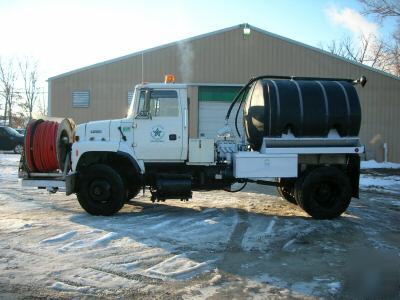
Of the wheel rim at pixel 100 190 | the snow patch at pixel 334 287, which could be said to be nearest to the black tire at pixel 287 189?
the wheel rim at pixel 100 190

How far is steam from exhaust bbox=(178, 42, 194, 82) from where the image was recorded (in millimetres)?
23766

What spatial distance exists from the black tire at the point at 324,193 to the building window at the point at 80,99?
608 inches

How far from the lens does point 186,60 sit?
24.0m

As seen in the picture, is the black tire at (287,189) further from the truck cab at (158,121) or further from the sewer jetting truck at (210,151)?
the truck cab at (158,121)

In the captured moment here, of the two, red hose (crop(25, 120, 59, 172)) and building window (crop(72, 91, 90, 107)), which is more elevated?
building window (crop(72, 91, 90, 107))

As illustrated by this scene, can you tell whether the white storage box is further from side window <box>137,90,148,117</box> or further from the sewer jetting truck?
side window <box>137,90,148,117</box>

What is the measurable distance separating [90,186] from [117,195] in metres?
0.61

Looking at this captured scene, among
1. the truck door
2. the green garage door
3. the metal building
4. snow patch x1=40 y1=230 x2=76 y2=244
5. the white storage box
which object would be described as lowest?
snow patch x1=40 y1=230 x2=76 y2=244

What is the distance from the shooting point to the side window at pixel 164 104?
10539 millimetres

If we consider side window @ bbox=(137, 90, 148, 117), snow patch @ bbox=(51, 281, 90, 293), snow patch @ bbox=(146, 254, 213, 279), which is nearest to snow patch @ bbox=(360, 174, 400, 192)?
side window @ bbox=(137, 90, 148, 117)

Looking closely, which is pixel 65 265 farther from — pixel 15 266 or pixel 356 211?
pixel 356 211

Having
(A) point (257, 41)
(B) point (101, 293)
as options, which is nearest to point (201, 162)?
(B) point (101, 293)

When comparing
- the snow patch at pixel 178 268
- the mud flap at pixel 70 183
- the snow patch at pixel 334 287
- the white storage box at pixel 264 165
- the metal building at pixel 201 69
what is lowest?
the snow patch at pixel 334 287

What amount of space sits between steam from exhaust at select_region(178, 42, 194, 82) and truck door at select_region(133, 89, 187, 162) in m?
13.3
